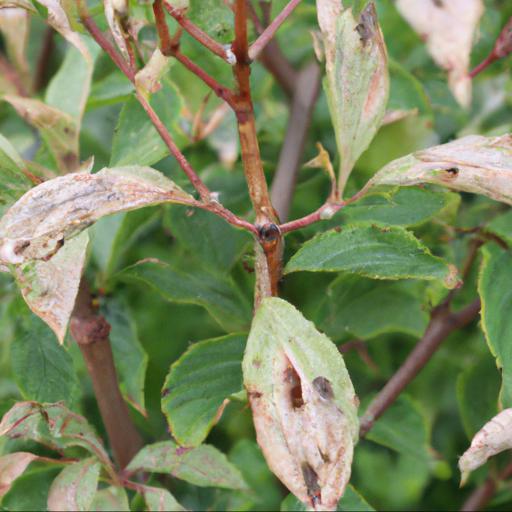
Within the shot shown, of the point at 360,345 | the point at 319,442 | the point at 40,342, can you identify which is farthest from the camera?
the point at 360,345

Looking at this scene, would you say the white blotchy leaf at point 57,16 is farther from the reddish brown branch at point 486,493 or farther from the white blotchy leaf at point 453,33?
the reddish brown branch at point 486,493

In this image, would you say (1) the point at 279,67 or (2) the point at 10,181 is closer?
(2) the point at 10,181

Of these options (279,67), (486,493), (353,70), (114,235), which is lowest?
(486,493)

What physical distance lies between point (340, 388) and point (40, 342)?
0.32 m

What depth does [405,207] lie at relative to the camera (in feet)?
2.13

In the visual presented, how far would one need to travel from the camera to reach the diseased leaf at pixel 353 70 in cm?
51

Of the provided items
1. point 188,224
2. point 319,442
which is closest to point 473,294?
point 188,224

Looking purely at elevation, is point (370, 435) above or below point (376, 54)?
below

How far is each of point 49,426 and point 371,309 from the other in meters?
0.30

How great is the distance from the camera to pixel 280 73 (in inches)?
35.9

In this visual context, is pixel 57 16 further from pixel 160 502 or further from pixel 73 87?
pixel 160 502

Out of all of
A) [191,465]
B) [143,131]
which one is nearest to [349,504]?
[191,465]

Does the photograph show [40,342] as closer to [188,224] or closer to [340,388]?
[188,224]

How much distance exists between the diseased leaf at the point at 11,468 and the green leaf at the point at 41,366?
81 millimetres
